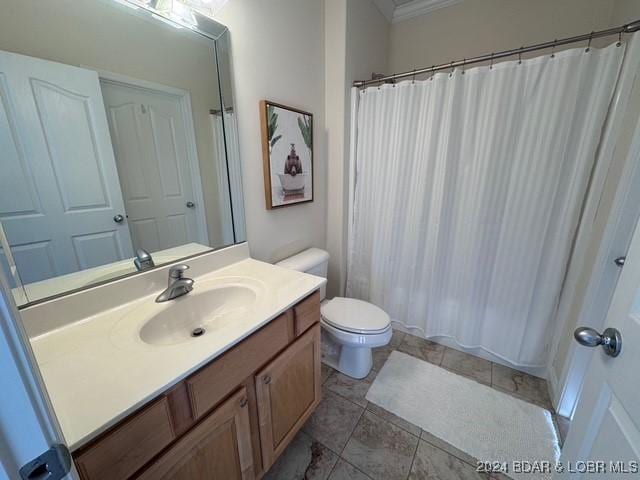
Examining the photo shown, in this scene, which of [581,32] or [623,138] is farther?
[581,32]

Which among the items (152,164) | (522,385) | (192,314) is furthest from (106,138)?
(522,385)

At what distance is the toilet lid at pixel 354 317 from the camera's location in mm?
1500

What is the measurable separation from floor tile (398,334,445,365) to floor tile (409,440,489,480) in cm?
63

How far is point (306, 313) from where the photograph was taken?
1098 mm

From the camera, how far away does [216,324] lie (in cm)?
106

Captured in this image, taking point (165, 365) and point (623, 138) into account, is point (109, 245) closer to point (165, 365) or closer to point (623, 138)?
point (165, 365)

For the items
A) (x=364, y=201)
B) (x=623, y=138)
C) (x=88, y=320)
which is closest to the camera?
(x=88, y=320)

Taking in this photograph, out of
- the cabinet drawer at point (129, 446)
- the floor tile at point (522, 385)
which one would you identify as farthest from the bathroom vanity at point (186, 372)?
the floor tile at point (522, 385)

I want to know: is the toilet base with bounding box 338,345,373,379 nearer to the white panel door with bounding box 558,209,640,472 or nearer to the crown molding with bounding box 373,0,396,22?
the white panel door with bounding box 558,209,640,472

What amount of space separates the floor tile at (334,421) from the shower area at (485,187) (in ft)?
2.78

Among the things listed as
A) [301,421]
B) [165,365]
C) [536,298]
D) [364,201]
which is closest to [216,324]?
[165,365]

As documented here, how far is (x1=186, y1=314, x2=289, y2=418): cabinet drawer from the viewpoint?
0.72 meters

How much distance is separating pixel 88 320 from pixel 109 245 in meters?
0.26

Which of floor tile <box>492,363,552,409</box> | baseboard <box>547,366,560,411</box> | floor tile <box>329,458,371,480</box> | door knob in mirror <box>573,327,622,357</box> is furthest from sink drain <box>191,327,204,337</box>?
baseboard <box>547,366,560,411</box>
